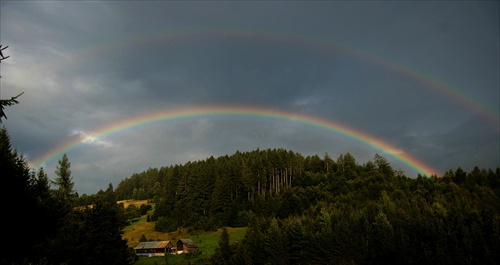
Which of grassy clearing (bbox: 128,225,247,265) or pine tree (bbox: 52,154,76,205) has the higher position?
pine tree (bbox: 52,154,76,205)

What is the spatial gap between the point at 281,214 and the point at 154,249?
47.7 meters

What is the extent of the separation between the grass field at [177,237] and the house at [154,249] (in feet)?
19.1

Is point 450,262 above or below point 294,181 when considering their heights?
below

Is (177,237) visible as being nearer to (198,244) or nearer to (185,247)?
(198,244)

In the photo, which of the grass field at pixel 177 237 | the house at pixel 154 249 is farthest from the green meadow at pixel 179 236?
the house at pixel 154 249

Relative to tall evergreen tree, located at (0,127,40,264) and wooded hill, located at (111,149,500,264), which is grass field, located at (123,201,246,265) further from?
tall evergreen tree, located at (0,127,40,264)

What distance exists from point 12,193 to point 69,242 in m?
7.09

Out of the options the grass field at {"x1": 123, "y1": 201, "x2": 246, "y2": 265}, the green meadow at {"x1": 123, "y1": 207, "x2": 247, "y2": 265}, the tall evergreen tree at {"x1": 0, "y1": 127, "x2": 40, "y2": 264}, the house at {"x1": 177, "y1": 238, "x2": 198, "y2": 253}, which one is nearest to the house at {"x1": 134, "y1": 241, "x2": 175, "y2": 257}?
the house at {"x1": 177, "y1": 238, "x2": 198, "y2": 253}

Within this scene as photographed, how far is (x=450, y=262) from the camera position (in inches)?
2884

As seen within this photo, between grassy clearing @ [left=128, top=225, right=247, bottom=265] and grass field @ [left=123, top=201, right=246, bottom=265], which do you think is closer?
grassy clearing @ [left=128, top=225, right=247, bottom=265]

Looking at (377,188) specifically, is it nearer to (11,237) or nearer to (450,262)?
(450,262)

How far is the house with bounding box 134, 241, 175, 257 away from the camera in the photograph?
342ft

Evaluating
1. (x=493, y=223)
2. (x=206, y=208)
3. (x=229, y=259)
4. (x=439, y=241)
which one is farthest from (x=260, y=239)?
(x=206, y=208)

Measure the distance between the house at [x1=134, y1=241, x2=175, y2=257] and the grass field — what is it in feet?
19.1
